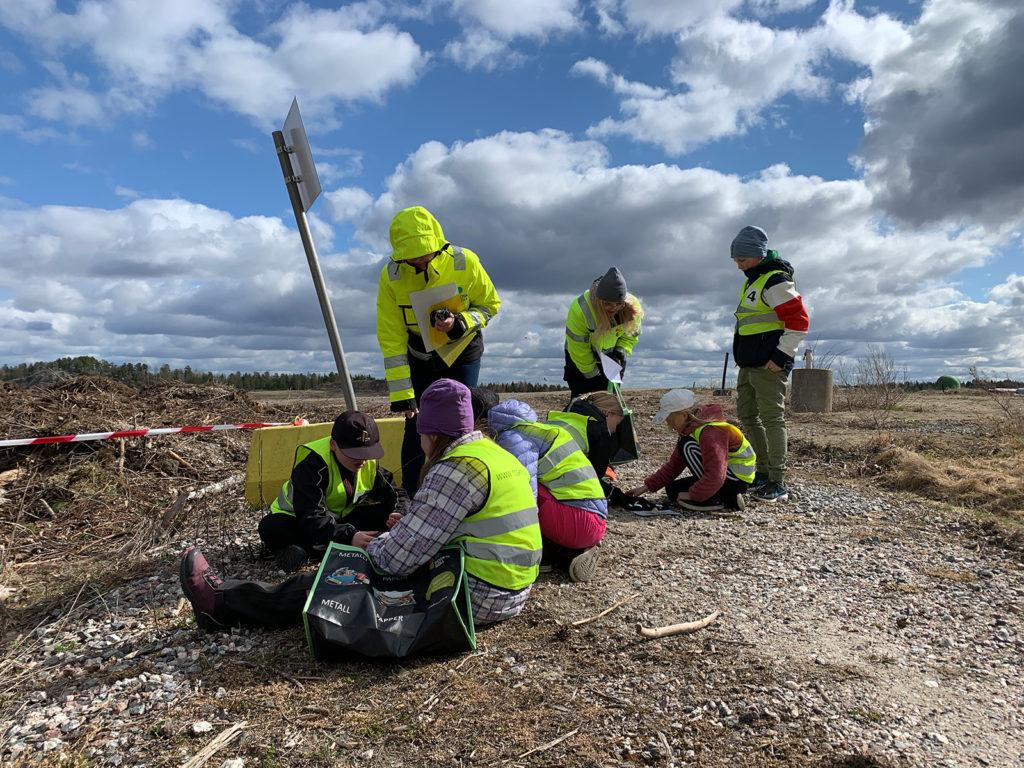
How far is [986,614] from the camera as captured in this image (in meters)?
3.92

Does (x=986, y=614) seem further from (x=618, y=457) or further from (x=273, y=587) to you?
(x=273, y=587)

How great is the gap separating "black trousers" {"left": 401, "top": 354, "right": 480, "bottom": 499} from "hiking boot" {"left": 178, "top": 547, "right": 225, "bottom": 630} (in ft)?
5.89

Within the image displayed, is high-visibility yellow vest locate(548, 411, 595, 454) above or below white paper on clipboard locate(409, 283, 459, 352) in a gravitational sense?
below

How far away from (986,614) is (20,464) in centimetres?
843

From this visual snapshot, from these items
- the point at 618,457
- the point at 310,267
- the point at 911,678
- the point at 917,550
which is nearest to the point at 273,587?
the point at 310,267

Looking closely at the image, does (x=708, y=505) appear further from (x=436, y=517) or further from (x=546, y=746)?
(x=546, y=746)

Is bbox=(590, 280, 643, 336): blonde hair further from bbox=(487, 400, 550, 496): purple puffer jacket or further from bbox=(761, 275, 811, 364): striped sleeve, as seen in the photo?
bbox=(487, 400, 550, 496): purple puffer jacket

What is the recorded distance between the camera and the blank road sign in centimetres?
483

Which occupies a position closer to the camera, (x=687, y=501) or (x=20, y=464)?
(x=687, y=501)

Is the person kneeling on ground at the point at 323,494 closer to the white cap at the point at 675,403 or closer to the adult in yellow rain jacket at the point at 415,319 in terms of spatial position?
the adult in yellow rain jacket at the point at 415,319

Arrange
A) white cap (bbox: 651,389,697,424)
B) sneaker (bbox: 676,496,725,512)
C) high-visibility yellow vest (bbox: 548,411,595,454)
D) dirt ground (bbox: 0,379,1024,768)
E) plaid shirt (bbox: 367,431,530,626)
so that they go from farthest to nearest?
sneaker (bbox: 676,496,725,512), white cap (bbox: 651,389,697,424), high-visibility yellow vest (bbox: 548,411,595,454), plaid shirt (bbox: 367,431,530,626), dirt ground (bbox: 0,379,1024,768)

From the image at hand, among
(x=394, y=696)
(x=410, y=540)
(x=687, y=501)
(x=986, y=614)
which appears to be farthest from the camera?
(x=687, y=501)

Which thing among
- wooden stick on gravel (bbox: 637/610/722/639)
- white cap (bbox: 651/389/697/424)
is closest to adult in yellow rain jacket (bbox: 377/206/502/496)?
white cap (bbox: 651/389/697/424)

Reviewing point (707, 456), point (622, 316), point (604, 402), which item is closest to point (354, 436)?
point (604, 402)
